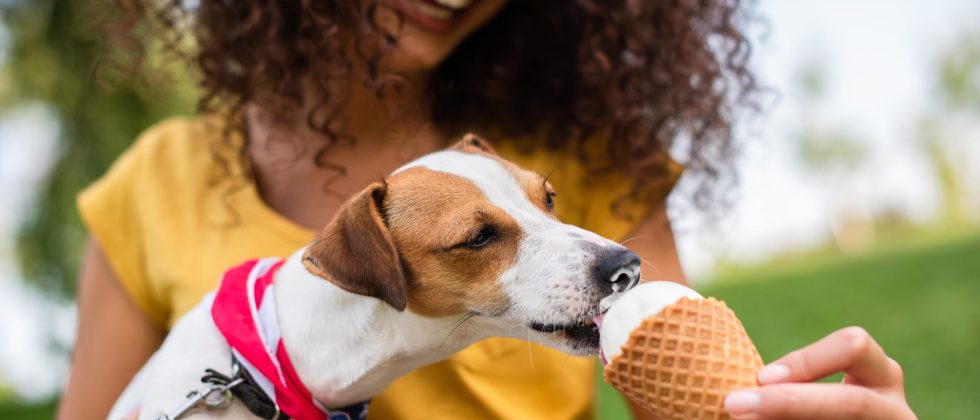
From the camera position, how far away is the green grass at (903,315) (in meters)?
6.14

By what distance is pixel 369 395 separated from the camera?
204 centimetres

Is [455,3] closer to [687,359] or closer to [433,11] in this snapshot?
[433,11]

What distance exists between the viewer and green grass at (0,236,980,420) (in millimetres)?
6141

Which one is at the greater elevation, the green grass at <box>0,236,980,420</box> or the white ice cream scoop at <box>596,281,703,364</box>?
the green grass at <box>0,236,980,420</box>

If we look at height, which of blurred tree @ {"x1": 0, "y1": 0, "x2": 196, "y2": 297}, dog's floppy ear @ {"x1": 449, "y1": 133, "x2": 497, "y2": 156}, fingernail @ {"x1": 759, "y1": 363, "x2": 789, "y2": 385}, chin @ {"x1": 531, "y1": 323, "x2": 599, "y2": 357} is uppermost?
blurred tree @ {"x1": 0, "y1": 0, "x2": 196, "y2": 297}

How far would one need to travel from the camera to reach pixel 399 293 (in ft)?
5.87

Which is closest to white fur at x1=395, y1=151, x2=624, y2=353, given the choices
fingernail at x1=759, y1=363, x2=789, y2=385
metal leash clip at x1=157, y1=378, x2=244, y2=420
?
fingernail at x1=759, y1=363, x2=789, y2=385

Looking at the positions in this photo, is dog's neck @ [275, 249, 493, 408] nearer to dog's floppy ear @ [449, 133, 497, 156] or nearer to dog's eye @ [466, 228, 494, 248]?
dog's eye @ [466, 228, 494, 248]

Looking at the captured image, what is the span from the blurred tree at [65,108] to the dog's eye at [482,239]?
6510 mm

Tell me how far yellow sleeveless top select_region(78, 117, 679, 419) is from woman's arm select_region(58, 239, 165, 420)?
2.2 inches

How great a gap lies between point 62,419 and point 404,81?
149 centimetres

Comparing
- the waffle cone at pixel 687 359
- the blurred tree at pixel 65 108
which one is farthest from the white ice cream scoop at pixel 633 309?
the blurred tree at pixel 65 108

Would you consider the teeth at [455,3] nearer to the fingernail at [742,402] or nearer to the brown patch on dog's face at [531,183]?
the brown patch on dog's face at [531,183]

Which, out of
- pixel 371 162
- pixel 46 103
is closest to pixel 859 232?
pixel 46 103
